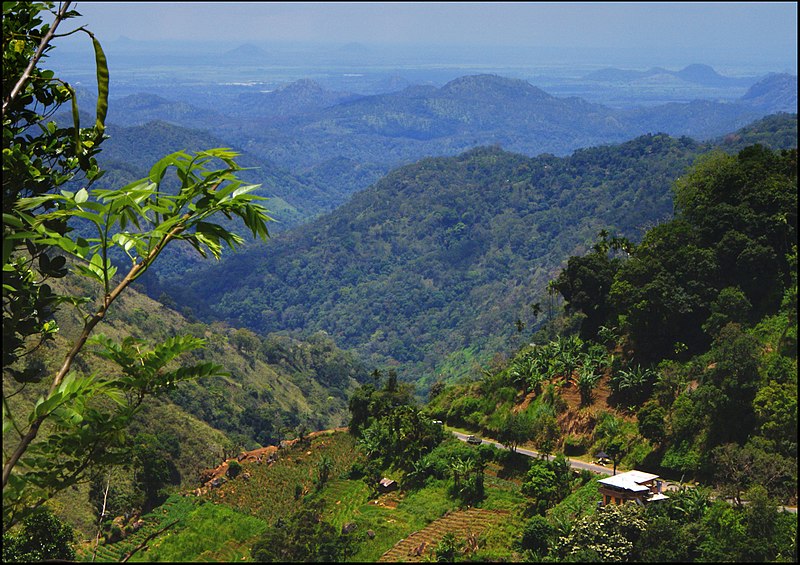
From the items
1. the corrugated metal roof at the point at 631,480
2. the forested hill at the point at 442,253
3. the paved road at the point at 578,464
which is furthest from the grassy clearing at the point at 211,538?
the forested hill at the point at 442,253

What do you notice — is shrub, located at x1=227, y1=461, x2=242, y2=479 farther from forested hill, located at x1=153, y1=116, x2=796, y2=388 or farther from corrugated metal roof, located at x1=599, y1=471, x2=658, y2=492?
forested hill, located at x1=153, y1=116, x2=796, y2=388

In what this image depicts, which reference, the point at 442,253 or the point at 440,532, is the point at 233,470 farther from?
the point at 442,253

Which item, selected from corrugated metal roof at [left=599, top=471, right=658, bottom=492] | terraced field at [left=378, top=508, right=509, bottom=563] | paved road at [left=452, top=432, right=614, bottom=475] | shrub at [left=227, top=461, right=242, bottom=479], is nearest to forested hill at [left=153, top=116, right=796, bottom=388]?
shrub at [left=227, top=461, right=242, bottom=479]

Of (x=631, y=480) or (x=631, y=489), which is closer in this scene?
(x=631, y=489)

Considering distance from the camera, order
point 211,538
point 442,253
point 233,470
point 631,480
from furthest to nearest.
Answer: point 442,253
point 233,470
point 211,538
point 631,480

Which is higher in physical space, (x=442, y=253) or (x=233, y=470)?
(x=233, y=470)

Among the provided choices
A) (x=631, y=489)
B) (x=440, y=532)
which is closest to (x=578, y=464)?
(x=631, y=489)

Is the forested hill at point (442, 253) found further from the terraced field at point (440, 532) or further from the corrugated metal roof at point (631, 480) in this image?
the corrugated metal roof at point (631, 480)

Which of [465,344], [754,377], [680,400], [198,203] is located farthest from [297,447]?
[465,344]
